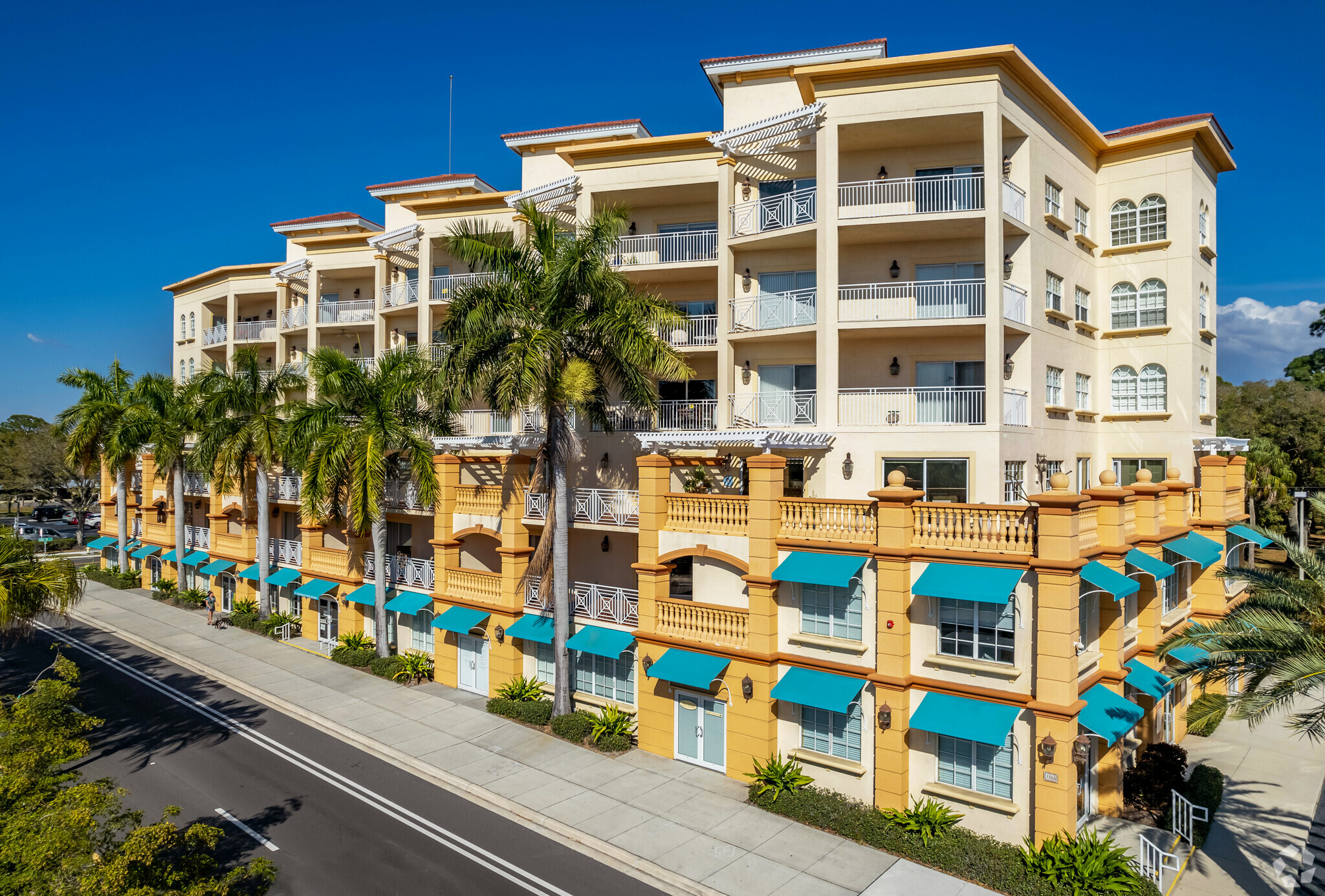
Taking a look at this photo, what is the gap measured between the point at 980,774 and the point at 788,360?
45.3 ft

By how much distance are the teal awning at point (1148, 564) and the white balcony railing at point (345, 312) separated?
34446 millimetres

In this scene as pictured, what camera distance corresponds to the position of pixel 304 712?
82.4ft

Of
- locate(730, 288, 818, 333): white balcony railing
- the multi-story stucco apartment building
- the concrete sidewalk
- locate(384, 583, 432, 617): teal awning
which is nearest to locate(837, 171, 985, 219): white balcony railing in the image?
the multi-story stucco apartment building

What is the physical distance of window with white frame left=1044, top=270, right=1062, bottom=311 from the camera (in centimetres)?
2445

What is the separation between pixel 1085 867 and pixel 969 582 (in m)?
5.65

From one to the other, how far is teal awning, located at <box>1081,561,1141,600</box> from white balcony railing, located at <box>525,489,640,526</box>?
12.1 meters

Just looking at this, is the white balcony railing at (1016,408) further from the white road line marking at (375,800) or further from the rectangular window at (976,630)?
the white road line marking at (375,800)

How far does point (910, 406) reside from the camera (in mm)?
22516

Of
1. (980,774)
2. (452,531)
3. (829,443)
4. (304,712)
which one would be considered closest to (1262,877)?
(980,774)

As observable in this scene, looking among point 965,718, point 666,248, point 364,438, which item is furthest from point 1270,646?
point 364,438

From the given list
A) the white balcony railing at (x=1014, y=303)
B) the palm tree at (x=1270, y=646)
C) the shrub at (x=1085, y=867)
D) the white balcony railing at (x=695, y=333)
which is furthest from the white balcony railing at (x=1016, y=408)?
the shrub at (x=1085, y=867)

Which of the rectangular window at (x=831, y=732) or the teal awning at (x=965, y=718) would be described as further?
Answer: the rectangular window at (x=831, y=732)

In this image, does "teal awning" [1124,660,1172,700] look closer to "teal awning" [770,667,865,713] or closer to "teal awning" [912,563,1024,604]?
"teal awning" [912,563,1024,604]

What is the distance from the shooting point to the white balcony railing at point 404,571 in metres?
29.1
